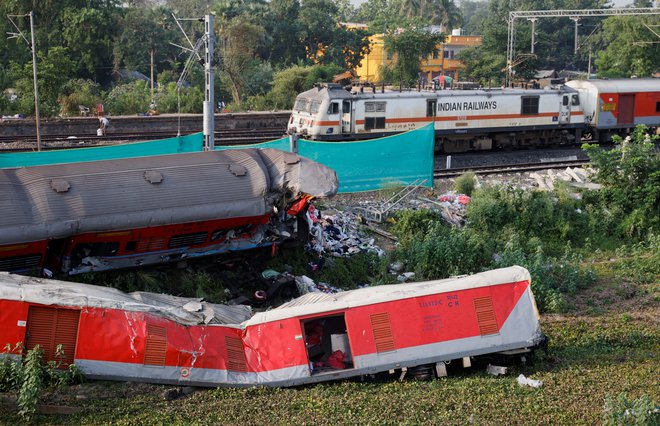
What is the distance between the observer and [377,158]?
810 inches

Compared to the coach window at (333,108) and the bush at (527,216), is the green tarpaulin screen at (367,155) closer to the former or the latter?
the bush at (527,216)

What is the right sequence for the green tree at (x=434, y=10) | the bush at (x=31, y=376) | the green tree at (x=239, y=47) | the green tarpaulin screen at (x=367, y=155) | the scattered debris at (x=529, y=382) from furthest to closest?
the green tree at (x=434, y=10) → the green tree at (x=239, y=47) → the green tarpaulin screen at (x=367, y=155) → the scattered debris at (x=529, y=382) → the bush at (x=31, y=376)

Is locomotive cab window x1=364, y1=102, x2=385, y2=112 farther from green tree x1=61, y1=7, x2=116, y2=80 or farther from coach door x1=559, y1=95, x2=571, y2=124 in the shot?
green tree x1=61, y1=7, x2=116, y2=80

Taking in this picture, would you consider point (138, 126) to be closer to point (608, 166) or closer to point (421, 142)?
point (421, 142)

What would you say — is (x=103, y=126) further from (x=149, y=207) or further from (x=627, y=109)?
(x=627, y=109)

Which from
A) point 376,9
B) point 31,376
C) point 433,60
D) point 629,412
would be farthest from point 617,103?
point 376,9

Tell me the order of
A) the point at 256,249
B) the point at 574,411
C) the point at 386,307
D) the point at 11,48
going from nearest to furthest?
the point at 574,411 → the point at 386,307 → the point at 256,249 → the point at 11,48

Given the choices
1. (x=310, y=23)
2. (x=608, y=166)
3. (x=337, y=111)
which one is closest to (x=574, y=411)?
(x=608, y=166)

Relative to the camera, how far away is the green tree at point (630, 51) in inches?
2190

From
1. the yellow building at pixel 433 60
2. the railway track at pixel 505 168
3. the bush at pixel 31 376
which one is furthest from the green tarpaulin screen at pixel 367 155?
the yellow building at pixel 433 60

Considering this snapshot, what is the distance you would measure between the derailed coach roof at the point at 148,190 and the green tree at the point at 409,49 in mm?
37833

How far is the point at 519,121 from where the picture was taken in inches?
1208

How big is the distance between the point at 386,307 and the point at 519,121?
20447 mm

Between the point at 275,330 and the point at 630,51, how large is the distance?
52.2 metres
